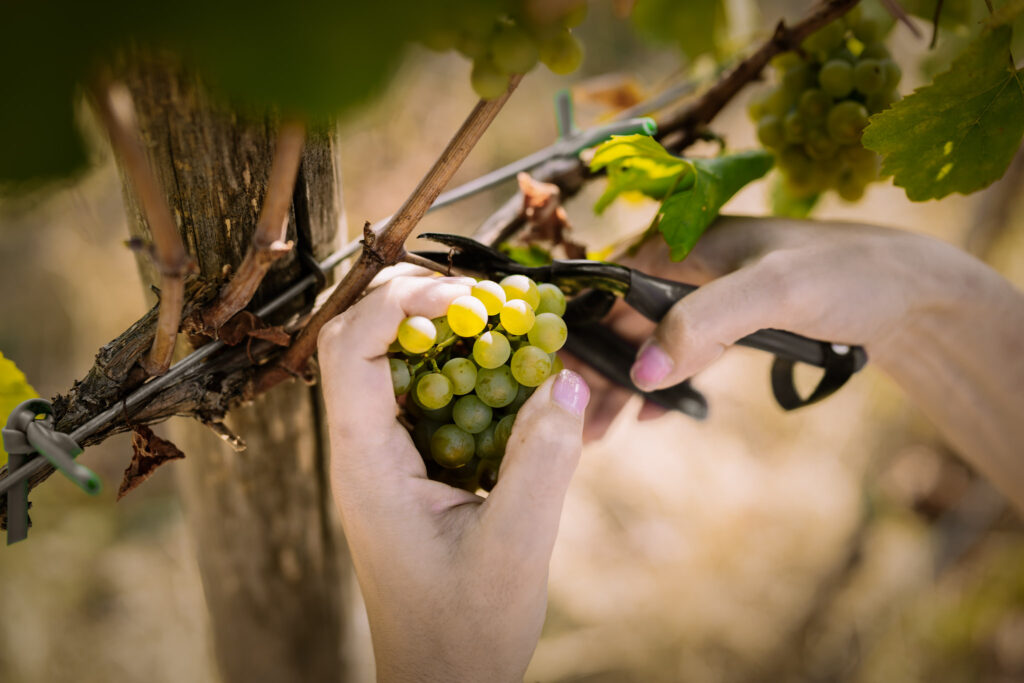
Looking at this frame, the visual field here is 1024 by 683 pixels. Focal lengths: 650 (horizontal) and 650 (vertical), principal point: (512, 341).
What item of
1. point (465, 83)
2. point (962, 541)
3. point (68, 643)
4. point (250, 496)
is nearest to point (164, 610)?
point (68, 643)

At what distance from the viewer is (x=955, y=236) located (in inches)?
105

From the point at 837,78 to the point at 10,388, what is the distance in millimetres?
975

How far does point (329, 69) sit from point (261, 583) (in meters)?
0.84

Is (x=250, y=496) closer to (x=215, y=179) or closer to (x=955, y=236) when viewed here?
(x=215, y=179)

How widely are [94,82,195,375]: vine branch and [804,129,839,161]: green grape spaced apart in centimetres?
78

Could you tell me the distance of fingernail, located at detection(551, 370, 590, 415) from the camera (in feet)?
1.78

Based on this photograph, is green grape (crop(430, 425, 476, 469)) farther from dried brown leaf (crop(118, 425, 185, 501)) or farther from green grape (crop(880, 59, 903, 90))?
green grape (crop(880, 59, 903, 90))

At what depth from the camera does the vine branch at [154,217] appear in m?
0.31

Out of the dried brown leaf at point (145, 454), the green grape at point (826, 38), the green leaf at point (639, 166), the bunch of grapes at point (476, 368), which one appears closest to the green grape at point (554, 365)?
the bunch of grapes at point (476, 368)

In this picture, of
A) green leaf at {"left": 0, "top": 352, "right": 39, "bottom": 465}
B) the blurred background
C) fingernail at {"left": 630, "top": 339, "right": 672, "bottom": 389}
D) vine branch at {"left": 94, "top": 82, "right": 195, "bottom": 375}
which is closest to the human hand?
fingernail at {"left": 630, "top": 339, "right": 672, "bottom": 389}

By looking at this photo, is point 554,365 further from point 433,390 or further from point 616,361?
point 616,361

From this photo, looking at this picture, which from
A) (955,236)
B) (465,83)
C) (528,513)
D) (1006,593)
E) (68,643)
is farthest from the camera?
(465,83)

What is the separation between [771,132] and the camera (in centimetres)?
92

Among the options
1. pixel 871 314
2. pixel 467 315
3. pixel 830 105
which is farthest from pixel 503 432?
pixel 830 105
